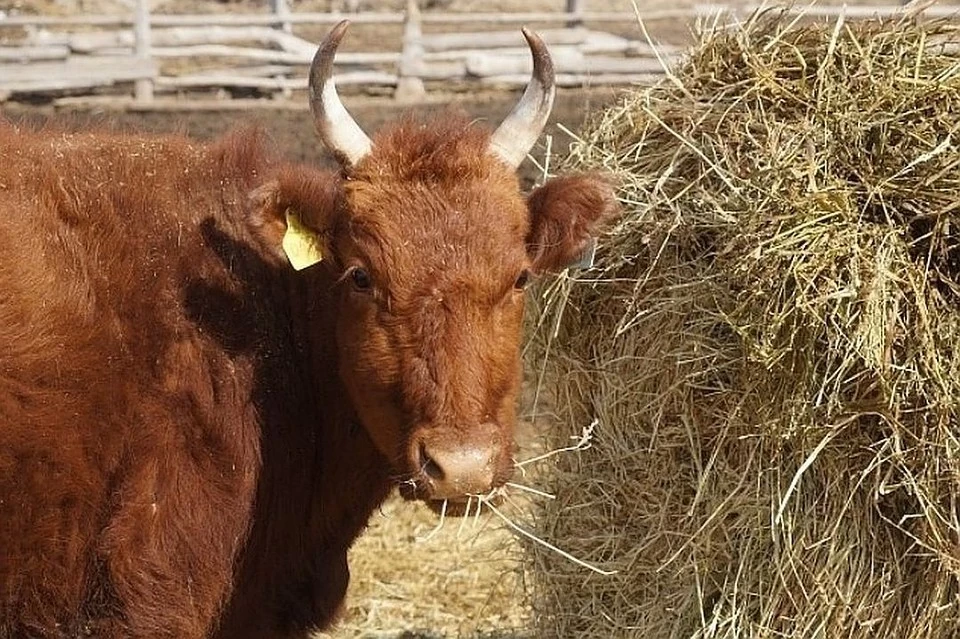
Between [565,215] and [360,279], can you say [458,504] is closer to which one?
[360,279]

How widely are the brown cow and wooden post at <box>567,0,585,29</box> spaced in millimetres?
14993

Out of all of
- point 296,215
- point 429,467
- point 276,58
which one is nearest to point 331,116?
point 296,215

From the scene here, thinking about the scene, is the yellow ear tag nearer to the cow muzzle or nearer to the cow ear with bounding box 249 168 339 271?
the cow ear with bounding box 249 168 339 271

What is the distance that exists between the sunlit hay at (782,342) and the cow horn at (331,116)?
113 centimetres

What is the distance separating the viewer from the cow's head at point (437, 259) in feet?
14.3

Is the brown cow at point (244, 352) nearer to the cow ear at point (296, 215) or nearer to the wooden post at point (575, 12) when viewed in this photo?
the cow ear at point (296, 215)

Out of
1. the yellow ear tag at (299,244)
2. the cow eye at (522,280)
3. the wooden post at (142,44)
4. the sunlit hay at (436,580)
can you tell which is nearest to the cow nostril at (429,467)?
the cow eye at (522,280)

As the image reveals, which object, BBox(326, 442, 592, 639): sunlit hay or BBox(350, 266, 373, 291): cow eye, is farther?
BBox(326, 442, 592, 639): sunlit hay

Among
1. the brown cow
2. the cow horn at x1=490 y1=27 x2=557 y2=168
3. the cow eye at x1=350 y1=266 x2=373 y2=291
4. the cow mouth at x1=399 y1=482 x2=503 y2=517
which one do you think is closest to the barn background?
the cow horn at x1=490 y1=27 x2=557 y2=168

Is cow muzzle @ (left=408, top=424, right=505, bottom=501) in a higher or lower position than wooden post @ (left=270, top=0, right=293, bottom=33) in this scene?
higher

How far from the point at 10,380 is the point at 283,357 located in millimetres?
981

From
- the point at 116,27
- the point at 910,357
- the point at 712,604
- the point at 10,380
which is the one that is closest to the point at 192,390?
the point at 10,380

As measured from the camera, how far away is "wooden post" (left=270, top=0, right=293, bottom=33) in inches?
760

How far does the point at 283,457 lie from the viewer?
195 inches
